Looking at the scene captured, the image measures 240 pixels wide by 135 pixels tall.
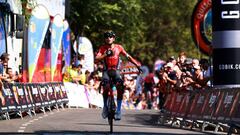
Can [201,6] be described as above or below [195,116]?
above

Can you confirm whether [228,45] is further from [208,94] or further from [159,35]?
[159,35]

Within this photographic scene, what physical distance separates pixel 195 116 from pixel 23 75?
9.39m

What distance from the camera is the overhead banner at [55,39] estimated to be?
3357 centimetres

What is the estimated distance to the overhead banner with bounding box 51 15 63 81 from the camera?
110 ft

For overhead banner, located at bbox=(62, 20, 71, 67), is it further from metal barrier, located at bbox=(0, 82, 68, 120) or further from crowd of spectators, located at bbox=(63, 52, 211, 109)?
metal barrier, located at bbox=(0, 82, 68, 120)

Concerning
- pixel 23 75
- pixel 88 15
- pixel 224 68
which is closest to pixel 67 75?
pixel 23 75

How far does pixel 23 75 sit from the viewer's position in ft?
98.2

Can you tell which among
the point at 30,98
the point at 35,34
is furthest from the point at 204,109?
the point at 35,34

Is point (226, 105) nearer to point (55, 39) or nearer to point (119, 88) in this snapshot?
point (119, 88)

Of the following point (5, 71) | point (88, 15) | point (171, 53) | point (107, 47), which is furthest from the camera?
point (171, 53)

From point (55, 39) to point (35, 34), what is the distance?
3221 mm

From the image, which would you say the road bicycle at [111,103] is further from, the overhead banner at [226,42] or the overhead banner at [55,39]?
the overhead banner at [55,39]

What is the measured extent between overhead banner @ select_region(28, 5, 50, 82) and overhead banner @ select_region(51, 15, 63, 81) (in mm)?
2214

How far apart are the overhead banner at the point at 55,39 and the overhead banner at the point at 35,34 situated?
7.26 feet
